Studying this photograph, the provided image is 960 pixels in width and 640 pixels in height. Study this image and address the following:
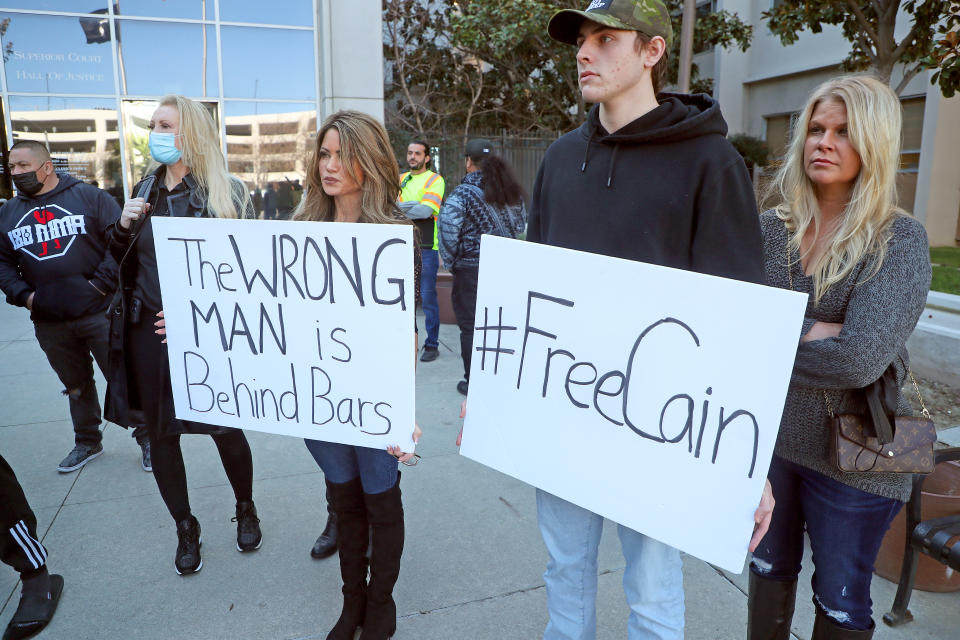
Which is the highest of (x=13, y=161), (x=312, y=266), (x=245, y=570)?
(x=13, y=161)

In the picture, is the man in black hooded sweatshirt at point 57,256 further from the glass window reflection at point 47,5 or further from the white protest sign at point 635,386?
the glass window reflection at point 47,5

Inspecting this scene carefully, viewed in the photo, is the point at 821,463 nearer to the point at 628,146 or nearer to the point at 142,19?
the point at 628,146

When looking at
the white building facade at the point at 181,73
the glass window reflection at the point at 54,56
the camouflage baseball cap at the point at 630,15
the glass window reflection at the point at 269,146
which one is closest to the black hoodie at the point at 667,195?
the camouflage baseball cap at the point at 630,15

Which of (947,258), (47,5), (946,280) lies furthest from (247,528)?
(47,5)

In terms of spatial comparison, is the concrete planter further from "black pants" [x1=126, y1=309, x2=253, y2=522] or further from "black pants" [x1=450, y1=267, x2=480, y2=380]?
"black pants" [x1=450, y1=267, x2=480, y2=380]

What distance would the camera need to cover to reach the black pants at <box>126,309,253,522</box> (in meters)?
2.74

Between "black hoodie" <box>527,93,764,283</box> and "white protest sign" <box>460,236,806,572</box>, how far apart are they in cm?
20

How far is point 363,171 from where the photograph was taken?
2385mm

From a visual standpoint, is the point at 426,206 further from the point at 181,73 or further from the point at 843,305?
the point at 181,73

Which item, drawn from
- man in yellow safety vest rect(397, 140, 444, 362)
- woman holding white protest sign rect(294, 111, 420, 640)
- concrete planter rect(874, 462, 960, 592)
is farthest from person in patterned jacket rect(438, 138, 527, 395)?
concrete planter rect(874, 462, 960, 592)

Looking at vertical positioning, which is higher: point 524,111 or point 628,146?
point 524,111

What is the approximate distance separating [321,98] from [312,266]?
33.5 feet

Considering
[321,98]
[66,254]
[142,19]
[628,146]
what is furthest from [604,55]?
[142,19]

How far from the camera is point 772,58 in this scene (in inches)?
658
